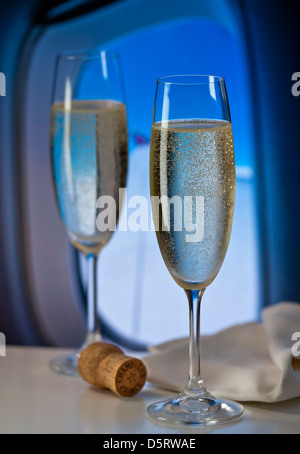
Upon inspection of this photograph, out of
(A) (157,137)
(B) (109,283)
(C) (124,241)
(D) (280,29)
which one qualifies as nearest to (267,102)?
(D) (280,29)

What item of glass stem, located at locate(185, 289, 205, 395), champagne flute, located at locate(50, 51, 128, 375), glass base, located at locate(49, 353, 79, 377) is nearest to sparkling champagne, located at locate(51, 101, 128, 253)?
champagne flute, located at locate(50, 51, 128, 375)

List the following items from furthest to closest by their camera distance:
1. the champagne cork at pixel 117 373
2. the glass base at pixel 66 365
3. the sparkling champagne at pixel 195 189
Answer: the glass base at pixel 66 365 → the champagne cork at pixel 117 373 → the sparkling champagne at pixel 195 189

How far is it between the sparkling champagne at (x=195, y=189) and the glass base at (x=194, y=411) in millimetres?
146

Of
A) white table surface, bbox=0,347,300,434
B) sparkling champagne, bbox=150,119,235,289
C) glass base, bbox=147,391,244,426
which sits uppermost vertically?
sparkling champagne, bbox=150,119,235,289

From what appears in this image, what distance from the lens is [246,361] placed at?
0.99m

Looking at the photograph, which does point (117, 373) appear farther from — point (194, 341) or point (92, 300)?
point (92, 300)

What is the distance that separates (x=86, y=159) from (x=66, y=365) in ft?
1.07

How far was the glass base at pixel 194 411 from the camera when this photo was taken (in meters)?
0.81

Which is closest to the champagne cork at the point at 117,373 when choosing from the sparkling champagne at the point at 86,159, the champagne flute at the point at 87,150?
the champagne flute at the point at 87,150

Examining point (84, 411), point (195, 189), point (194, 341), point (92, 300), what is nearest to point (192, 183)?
point (195, 189)

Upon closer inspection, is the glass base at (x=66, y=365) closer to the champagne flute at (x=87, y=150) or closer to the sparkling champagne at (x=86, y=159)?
the champagne flute at (x=87, y=150)

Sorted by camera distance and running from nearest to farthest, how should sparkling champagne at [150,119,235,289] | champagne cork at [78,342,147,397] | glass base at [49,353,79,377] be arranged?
sparkling champagne at [150,119,235,289], champagne cork at [78,342,147,397], glass base at [49,353,79,377]

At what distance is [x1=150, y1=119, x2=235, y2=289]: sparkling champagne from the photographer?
78 centimetres

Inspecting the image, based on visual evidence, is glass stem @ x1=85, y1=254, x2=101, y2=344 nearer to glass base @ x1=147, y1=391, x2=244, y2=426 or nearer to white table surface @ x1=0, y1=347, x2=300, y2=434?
white table surface @ x1=0, y1=347, x2=300, y2=434
